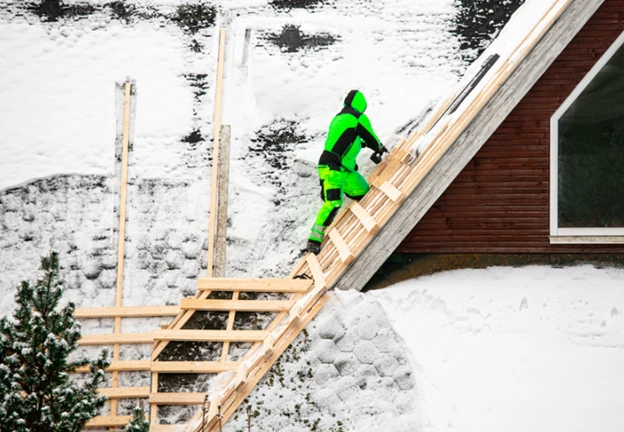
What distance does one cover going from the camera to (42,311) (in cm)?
595

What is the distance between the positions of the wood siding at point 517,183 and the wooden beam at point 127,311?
317 centimetres

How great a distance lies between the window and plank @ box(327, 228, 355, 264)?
2570mm

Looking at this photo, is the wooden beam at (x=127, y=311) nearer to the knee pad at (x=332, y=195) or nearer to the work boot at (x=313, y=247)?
the work boot at (x=313, y=247)

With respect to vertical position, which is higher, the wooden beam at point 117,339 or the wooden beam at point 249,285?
the wooden beam at point 249,285

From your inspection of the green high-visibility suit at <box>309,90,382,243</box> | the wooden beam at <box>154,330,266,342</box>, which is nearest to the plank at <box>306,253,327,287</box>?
the green high-visibility suit at <box>309,90,382,243</box>

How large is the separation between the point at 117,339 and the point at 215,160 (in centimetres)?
294

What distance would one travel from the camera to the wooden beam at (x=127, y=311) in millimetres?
8477

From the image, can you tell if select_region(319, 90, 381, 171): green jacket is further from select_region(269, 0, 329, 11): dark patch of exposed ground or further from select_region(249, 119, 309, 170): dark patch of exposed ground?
select_region(269, 0, 329, 11): dark patch of exposed ground

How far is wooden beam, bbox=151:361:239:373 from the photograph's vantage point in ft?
23.7

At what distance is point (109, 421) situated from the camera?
7.79m

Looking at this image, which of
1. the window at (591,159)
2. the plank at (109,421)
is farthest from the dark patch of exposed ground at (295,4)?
the plank at (109,421)

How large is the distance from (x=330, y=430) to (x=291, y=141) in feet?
15.0

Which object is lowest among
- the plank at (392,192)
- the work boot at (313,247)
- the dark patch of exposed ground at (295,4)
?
the work boot at (313,247)

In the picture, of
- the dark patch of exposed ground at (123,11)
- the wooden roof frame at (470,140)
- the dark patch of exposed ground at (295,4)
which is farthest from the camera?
the dark patch of exposed ground at (295,4)
